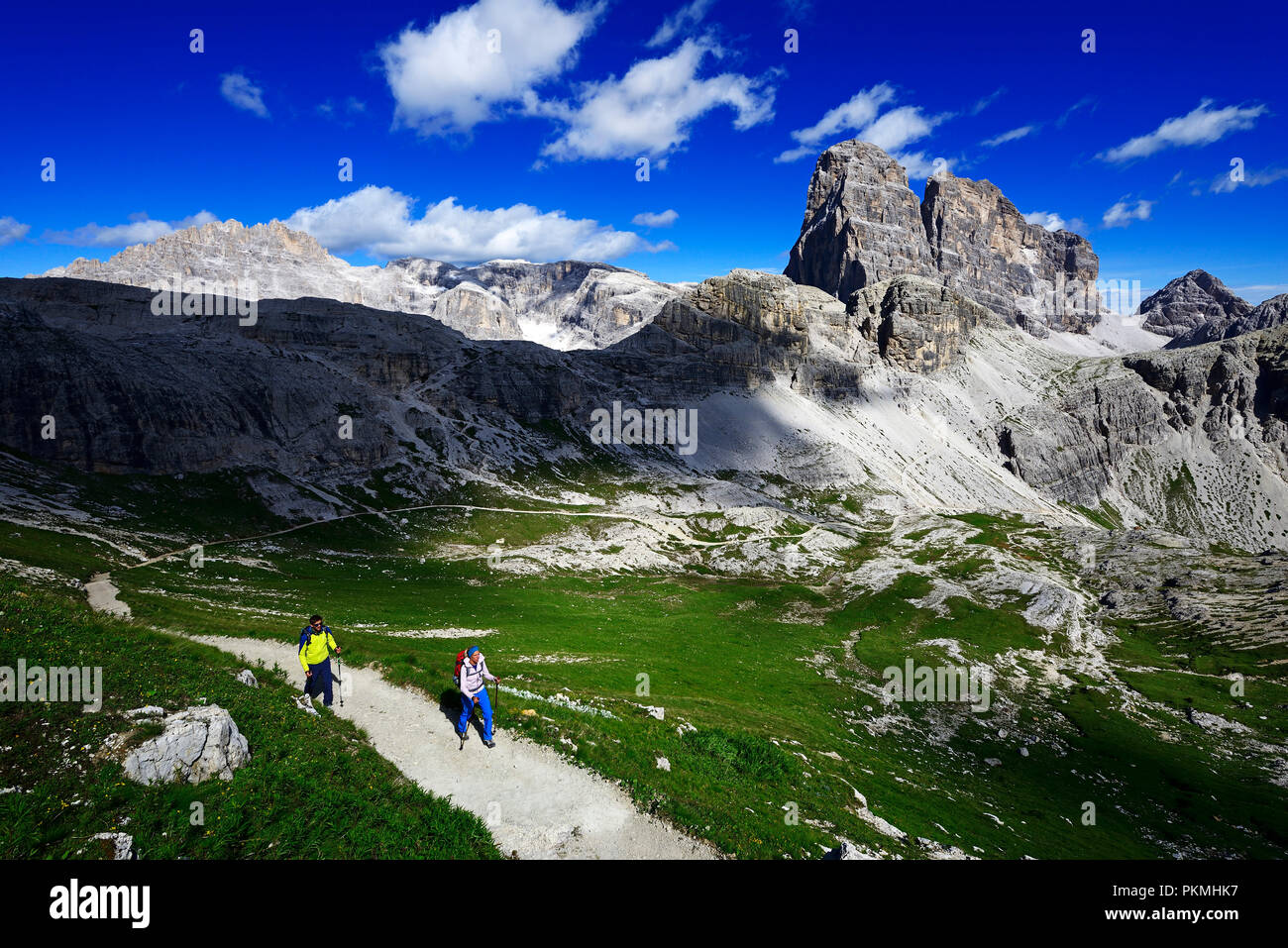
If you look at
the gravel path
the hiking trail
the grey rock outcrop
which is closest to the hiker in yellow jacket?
the hiking trail

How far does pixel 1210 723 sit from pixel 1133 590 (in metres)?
50.5

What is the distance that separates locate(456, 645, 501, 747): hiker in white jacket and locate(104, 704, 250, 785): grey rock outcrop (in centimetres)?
626

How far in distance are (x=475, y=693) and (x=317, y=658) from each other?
7.01 meters

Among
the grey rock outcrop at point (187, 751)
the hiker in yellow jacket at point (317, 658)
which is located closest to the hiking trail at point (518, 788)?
the hiker in yellow jacket at point (317, 658)

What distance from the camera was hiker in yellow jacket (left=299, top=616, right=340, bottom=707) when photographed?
21.7 metres

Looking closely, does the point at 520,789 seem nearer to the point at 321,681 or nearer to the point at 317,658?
the point at 317,658

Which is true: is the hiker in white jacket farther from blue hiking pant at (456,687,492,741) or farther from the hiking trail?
the hiking trail

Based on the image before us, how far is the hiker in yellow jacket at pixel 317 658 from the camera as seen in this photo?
2169 centimetres

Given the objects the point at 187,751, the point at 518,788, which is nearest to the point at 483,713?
the point at 518,788

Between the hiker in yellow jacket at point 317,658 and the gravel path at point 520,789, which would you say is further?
the hiker in yellow jacket at point 317,658

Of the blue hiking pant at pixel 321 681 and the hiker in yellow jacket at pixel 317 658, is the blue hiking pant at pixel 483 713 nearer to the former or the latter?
the hiker in yellow jacket at pixel 317 658

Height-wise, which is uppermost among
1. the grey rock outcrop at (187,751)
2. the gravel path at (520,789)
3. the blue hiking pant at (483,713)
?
the grey rock outcrop at (187,751)

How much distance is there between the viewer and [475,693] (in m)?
19.7
